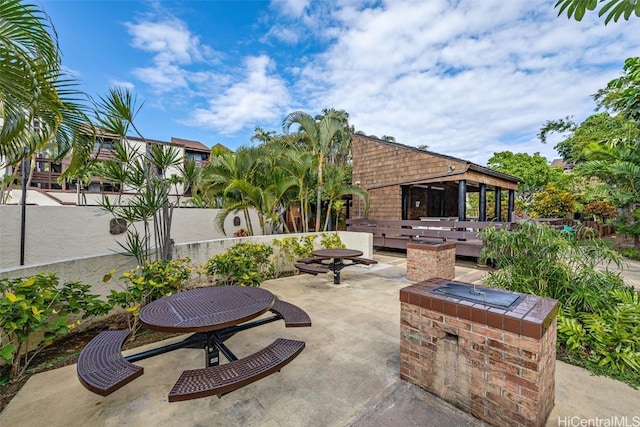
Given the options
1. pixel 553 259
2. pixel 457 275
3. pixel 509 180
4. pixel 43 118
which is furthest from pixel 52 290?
pixel 509 180

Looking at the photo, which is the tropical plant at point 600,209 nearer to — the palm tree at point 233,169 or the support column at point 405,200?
the support column at point 405,200

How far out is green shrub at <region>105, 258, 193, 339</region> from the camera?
3139 millimetres

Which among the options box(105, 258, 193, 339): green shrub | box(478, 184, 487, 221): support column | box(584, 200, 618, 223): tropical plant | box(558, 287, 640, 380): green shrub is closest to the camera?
box(558, 287, 640, 380): green shrub

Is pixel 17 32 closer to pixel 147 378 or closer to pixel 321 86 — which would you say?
pixel 147 378

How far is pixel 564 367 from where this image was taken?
2611mm

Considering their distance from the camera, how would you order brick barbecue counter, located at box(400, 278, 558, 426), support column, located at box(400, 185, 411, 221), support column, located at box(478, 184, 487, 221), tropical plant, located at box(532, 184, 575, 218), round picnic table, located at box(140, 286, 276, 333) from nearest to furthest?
1. brick barbecue counter, located at box(400, 278, 558, 426)
2. round picnic table, located at box(140, 286, 276, 333)
3. support column, located at box(478, 184, 487, 221)
4. support column, located at box(400, 185, 411, 221)
5. tropical plant, located at box(532, 184, 575, 218)

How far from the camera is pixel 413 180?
10.5 m

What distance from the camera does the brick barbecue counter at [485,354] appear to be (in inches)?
67.4

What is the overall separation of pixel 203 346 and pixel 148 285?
147 cm

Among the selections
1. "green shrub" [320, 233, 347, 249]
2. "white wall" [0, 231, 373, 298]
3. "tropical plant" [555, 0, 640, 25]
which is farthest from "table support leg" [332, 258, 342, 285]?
"tropical plant" [555, 0, 640, 25]

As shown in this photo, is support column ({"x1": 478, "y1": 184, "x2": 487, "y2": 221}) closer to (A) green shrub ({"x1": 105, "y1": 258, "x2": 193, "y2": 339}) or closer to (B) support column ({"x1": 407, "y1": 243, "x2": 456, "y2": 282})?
(B) support column ({"x1": 407, "y1": 243, "x2": 456, "y2": 282})

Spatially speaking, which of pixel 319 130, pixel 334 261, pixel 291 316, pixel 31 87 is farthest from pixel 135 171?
pixel 319 130

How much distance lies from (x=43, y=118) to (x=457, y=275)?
7969mm

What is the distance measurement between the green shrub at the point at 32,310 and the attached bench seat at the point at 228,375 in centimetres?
158
